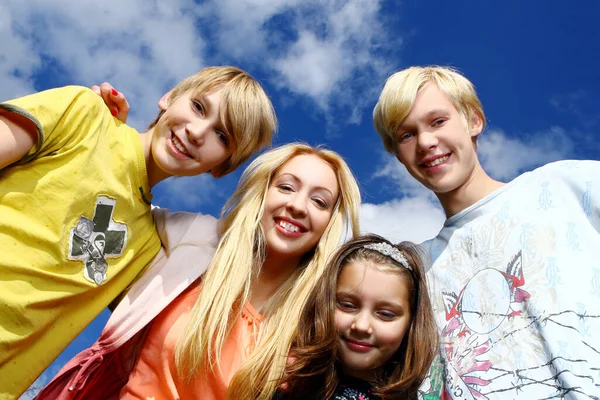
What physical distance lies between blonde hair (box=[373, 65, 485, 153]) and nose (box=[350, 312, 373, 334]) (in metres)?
1.35

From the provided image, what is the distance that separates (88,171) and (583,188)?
2709 mm

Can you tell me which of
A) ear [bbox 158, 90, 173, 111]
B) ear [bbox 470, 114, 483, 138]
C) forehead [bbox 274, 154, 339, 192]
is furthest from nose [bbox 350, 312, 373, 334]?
ear [bbox 158, 90, 173, 111]

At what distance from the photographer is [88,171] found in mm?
2781

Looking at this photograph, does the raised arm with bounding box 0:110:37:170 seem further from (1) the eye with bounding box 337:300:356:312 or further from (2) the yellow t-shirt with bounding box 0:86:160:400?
(1) the eye with bounding box 337:300:356:312

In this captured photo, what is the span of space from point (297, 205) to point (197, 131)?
2.37 feet

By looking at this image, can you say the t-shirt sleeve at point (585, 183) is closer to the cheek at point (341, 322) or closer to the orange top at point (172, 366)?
the cheek at point (341, 322)

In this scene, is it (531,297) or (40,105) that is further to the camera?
(531,297)

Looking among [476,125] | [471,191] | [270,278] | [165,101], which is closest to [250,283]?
[270,278]

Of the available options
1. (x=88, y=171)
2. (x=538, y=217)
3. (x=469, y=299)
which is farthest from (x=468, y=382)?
(x=88, y=171)

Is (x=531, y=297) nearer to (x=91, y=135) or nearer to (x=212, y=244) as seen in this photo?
(x=212, y=244)

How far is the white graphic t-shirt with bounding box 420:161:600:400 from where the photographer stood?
276 cm

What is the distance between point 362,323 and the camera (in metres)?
2.75

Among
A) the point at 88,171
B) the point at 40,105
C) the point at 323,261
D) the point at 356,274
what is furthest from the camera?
the point at 323,261

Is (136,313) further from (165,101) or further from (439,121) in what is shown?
(439,121)
